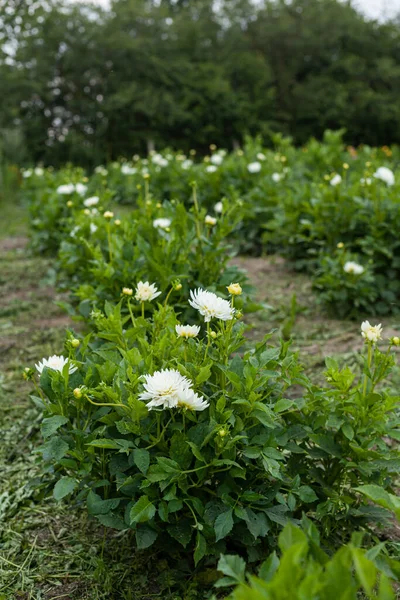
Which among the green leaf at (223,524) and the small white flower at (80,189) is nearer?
the green leaf at (223,524)

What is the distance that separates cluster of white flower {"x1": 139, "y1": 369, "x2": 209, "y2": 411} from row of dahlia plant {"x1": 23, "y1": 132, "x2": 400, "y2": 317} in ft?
4.08

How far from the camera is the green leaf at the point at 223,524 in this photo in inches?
59.8

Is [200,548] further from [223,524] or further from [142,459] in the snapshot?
[142,459]

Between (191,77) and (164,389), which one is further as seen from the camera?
(191,77)

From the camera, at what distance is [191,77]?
15734 millimetres

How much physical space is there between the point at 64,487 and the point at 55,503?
54cm

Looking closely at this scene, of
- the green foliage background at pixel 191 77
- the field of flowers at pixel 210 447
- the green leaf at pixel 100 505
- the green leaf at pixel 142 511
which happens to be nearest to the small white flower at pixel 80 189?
the field of flowers at pixel 210 447

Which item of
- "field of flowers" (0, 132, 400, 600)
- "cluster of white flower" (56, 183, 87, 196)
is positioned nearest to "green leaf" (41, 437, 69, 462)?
"field of flowers" (0, 132, 400, 600)

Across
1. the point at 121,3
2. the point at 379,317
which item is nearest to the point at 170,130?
the point at 121,3

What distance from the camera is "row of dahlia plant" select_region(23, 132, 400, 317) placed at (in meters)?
3.34

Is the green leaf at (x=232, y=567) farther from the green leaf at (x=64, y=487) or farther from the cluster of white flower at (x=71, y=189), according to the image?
the cluster of white flower at (x=71, y=189)

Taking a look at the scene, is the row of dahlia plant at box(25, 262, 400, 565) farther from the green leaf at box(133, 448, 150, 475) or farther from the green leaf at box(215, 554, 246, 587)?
the green leaf at box(215, 554, 246, 587)

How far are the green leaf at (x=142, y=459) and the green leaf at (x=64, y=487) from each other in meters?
0.20

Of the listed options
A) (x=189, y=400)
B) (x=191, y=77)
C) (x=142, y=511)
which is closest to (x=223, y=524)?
(x=142, y=511)
